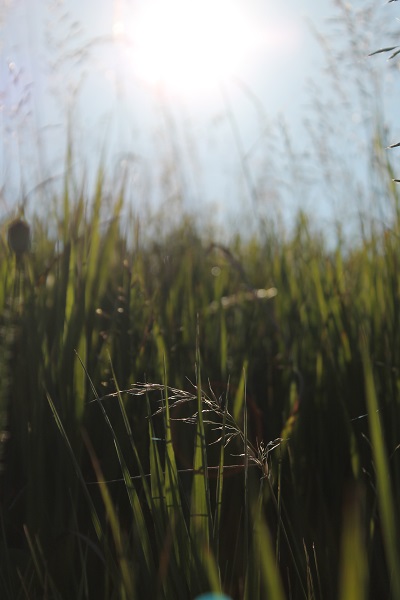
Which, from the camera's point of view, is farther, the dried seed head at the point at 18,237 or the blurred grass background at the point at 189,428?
the dried seed head at the point at 18,237

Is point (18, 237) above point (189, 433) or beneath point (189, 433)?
above

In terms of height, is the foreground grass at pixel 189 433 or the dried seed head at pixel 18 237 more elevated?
the dried seed head at pixel 18 237

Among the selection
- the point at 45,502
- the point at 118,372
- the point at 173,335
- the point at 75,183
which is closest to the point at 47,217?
the point at 75,183

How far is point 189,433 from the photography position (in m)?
0.96

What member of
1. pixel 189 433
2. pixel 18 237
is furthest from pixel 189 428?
pixel 18 237

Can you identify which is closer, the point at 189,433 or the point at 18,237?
the point at 189,433

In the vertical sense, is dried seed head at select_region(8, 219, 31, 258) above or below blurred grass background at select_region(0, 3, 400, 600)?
above

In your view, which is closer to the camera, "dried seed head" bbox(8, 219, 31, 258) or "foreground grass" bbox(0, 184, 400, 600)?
"foreground grass" bbox(0, 184, 400, 600)

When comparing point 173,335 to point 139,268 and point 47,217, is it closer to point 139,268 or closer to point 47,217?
point 139,268

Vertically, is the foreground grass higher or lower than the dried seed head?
lower

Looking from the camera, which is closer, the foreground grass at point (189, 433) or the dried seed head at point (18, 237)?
the foreground grass at point (189, 433)

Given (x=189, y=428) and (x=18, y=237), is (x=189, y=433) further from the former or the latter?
(x=18, y=237)

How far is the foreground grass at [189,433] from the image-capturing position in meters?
0.61

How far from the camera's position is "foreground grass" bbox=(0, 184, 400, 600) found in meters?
0.61
